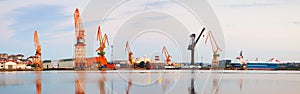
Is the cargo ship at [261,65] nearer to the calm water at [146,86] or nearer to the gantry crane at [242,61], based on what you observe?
the gantry crane at [242,61]

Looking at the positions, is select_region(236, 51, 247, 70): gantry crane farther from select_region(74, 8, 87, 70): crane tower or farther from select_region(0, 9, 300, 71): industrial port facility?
select_region(74, 8, 87, 70): crane tower

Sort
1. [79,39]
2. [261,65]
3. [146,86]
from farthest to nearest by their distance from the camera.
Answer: [261,65], [79,39], [146,86]

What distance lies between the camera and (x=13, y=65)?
134m

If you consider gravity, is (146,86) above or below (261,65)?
below

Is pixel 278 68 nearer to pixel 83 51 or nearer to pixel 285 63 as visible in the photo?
pixel 285 63

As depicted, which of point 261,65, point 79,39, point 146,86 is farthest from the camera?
point 261,65

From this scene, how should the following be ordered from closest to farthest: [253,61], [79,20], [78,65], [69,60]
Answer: [79,20] < [78,65] < [69,60] < [253,61]

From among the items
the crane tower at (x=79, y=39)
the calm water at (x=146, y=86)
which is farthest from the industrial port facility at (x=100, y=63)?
the calm water at (x=146, y=86)

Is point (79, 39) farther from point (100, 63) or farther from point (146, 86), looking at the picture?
point (146, 86)

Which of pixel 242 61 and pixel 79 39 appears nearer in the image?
pixel 79 39

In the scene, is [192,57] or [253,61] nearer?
[192,57]

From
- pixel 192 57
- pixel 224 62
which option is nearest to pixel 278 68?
pixel 224 62

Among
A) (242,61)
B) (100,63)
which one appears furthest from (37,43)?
(242,61)

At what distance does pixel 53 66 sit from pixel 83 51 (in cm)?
4961
